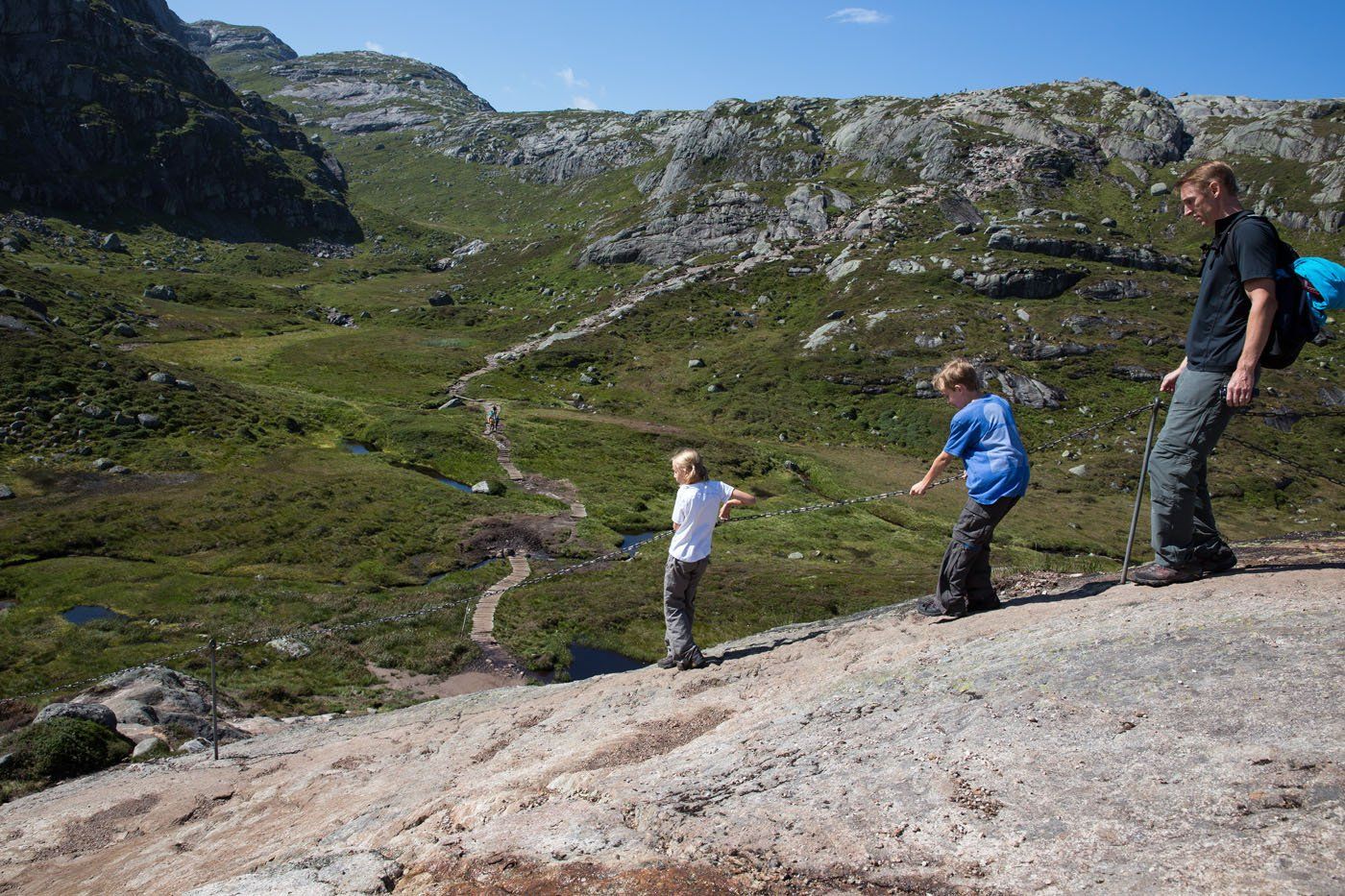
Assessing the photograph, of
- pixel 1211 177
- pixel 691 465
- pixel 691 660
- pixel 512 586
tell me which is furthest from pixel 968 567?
pixel 512 586

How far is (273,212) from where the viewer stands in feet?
572

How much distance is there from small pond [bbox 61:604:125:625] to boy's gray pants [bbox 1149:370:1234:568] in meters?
33.1

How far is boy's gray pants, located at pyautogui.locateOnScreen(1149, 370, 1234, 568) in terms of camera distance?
8.06m

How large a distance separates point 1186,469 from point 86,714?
20.2 meters

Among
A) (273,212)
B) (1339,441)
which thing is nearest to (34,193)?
(273,212)

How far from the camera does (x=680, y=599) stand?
11.5 metres

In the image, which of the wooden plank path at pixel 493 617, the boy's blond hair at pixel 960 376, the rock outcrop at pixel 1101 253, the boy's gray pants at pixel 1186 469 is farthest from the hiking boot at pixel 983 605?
the rock outcrop at pixel 1101 253

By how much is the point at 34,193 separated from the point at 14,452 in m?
129

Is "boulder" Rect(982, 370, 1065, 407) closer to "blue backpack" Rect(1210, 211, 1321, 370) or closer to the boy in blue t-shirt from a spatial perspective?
the boy in blue t-shirt

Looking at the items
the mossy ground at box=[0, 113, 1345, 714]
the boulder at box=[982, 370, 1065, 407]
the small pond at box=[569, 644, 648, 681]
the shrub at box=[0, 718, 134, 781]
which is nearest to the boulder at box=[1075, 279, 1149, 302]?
the mossy ground at box=[0, 113, 1345, 714]

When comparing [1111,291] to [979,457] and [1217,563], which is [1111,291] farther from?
[979,457]

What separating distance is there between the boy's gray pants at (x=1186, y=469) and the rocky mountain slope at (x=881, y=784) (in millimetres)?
542

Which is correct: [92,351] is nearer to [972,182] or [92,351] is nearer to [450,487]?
[450,487]

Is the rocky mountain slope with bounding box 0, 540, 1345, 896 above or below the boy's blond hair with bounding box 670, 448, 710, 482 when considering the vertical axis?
below
